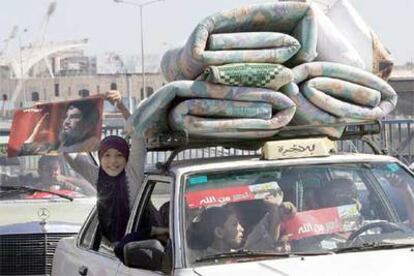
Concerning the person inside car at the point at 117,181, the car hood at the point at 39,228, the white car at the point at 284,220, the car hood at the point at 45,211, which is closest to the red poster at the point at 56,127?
the car hood at the point at 45,211

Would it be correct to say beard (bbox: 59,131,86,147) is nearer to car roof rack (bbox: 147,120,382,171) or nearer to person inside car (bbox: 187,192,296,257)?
car roof rack (bbox: 147,120,382,171)

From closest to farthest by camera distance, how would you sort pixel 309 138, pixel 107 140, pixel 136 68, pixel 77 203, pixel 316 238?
pixel 316 238
pixel 309 138
pixel 107 140
pixel 77 203
pixel 136 68

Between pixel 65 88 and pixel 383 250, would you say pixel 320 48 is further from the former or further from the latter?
pixel 65 88

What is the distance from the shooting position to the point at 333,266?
446cm

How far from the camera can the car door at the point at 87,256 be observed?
561cm

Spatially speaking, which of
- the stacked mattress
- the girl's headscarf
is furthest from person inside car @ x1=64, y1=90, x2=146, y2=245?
the stacked mattress

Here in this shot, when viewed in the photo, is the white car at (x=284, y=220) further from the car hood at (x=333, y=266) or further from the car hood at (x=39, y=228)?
the car hood at (x=39, y=228)

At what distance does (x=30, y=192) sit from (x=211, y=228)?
476 centimetres

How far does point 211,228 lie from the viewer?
4.95 meters

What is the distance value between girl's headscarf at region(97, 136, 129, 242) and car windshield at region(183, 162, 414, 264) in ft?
2.47

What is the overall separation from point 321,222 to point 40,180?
16.5 ft

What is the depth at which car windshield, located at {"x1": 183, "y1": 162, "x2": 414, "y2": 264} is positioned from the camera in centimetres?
487

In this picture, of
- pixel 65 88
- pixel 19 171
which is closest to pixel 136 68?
pixel 65 88

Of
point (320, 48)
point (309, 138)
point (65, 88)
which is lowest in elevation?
point (65, 88)
